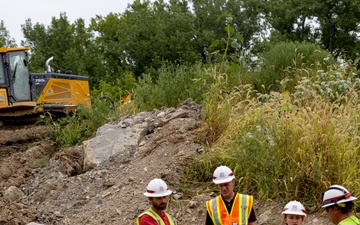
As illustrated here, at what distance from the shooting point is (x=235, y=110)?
10.1 m

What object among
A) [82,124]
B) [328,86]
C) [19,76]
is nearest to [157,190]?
[328,86]

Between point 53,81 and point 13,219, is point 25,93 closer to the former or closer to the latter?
point 53,81

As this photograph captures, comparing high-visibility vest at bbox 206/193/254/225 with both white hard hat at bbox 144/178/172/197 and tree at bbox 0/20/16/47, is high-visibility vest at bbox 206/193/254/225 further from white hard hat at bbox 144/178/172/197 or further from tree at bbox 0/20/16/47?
tree at bbox 0/20/16/47

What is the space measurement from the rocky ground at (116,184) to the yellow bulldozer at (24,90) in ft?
14.6

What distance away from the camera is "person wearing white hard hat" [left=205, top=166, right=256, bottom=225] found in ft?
20.6

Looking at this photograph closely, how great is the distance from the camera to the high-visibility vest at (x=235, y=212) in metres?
6.30

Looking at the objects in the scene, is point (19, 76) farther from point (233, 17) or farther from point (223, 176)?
point (233, 17)

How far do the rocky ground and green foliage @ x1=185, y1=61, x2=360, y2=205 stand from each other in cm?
26

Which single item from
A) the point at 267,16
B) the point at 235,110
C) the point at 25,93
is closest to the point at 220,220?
the point at 235,110

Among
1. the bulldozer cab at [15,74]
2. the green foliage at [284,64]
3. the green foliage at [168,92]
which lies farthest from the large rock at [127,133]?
the bulldozer cab at [15,74]

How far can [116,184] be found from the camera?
9.61 m

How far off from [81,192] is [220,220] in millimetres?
4060

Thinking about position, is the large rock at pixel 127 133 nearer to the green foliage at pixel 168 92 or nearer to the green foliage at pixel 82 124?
the green foliage at pixel 82 124

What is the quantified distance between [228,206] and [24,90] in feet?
39.3
